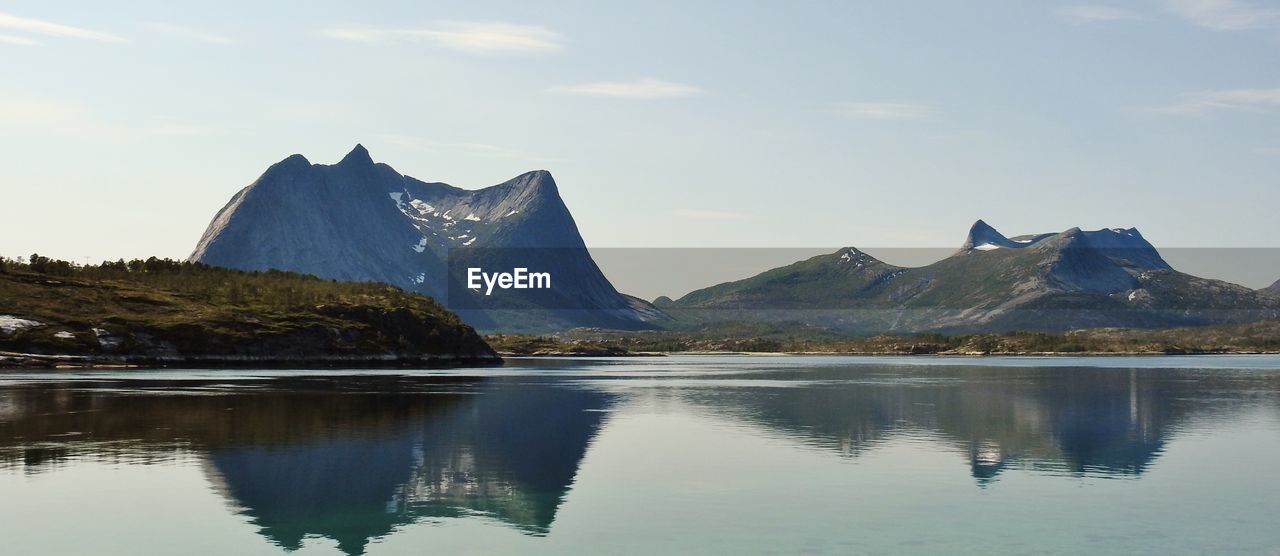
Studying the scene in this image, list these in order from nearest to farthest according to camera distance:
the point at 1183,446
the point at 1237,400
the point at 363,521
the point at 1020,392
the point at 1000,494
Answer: the point at 363,521 → the point at 1000,494 → the point at 1183,446 → the point at 1237,400 → the point at 1020,392

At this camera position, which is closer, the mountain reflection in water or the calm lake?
the calm lake

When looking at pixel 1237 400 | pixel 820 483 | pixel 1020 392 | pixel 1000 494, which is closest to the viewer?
pixel 1000 494

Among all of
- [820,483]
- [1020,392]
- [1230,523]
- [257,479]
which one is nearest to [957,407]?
[1020,392]

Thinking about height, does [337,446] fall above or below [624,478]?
above

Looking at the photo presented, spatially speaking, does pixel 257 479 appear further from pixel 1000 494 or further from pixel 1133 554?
pixel 1133 554

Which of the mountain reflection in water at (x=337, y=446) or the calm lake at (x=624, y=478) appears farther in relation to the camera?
the mountain reflection in water at (x=337, y=446)

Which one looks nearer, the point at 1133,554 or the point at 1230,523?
the point at 1133,554

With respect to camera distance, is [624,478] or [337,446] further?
[337,446]
